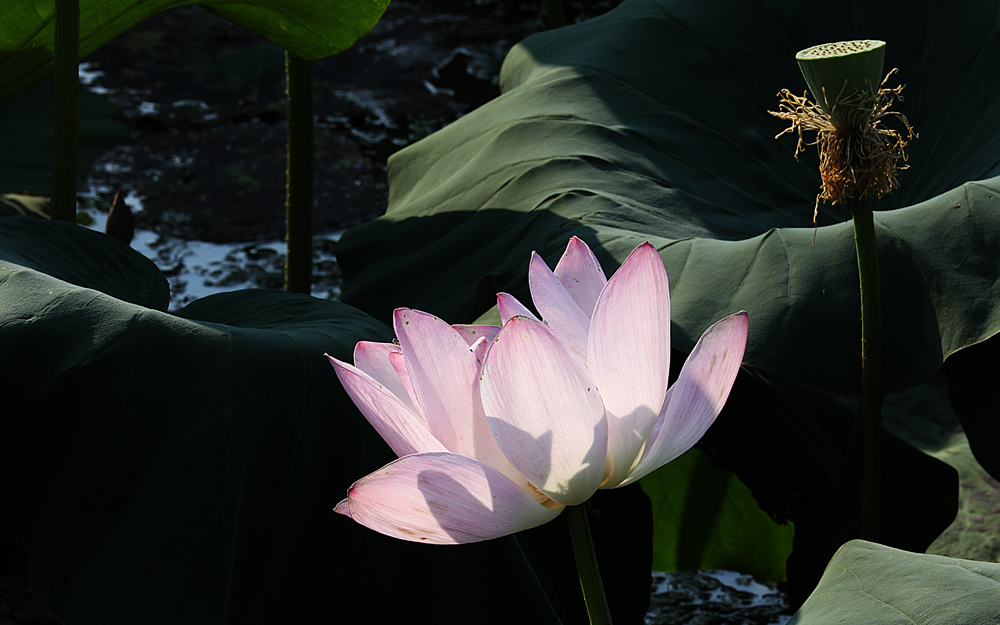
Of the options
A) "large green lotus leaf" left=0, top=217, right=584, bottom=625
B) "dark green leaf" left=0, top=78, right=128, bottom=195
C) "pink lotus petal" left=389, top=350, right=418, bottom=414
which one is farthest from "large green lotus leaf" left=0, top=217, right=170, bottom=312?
"dark green leaf" left=0, top=78, right=128, bottom=195

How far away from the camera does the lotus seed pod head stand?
49 cm

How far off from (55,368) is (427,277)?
0.49 m

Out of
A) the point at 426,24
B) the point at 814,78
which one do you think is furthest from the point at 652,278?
the point at 426,24

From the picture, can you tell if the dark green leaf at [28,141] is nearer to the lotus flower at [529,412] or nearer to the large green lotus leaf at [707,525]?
the large green lotus leaf at [707,525]

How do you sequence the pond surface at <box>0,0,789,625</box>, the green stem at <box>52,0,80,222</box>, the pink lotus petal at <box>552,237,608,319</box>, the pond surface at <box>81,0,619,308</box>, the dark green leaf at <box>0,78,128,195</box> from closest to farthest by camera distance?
1. the pink lotus petal at <box>552,237,608,319</box>
2. the green stem at <box>52,0,80,222</box>
3. the pond surface at <box>0,0,789,625</box>
4. the dark green leaf at <box>0,78,128,195</box>
5. the pond surface at <box>81,0,619,308</box>

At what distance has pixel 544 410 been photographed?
35 centimetres

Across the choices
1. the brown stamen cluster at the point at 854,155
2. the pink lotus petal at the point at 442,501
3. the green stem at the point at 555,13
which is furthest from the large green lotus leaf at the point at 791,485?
the green stem at the point at 555,13

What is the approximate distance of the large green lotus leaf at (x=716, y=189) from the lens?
0.69 meters

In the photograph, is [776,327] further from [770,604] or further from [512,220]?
[770,604]

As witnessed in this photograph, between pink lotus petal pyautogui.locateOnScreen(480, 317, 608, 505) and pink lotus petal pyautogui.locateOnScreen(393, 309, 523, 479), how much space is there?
1 centimetres

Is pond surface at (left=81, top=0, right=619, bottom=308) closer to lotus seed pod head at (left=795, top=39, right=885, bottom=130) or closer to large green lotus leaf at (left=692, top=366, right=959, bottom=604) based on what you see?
large green lotus leaf at (left=692, top=366, right=959, bottom=604)

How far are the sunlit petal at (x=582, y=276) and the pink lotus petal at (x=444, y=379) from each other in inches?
4.0

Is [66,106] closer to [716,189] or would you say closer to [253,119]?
[716,189]

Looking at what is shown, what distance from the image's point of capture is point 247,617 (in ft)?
1.94
